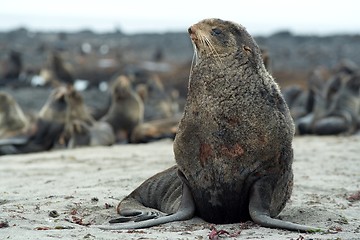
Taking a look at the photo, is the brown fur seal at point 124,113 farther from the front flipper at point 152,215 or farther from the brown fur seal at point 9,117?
the front flipper at point 152,215

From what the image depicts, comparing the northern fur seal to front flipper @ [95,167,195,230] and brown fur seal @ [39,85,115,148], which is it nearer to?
front flipper @ [95,167,195,230]

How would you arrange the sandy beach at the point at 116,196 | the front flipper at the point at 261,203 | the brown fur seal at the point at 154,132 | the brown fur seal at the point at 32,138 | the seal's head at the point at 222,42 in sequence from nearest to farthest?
the sandy beach at the point at 116,196 < the front flipper at the point at 261,203 < the seal's head at the point at 222,42 < the brown fur seal at the point at 32,138 < the brown fur seal at the point at 154,132

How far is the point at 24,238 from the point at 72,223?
2.52ft

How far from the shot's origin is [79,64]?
36.3 metres

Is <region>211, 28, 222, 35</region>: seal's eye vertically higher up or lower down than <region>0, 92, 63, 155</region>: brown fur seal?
higher up

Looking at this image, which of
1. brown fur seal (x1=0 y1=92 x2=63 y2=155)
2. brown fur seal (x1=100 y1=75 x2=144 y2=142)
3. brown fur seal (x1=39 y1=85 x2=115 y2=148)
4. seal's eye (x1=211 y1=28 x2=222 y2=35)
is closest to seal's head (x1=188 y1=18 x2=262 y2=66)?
seal's eye (x1=211 y1=28 x2=222 y2=35)

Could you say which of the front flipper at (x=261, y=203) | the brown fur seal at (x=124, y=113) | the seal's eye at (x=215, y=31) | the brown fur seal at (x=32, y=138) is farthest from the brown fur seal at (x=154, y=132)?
the front flipper at (x=261, y=203)

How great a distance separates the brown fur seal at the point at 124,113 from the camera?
1475cm

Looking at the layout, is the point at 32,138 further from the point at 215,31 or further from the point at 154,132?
the point at 215,31

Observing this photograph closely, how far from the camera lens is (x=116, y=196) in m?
5.67

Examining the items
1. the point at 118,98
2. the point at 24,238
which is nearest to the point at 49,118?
the point at 118,98

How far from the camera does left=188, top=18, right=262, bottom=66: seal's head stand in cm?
470

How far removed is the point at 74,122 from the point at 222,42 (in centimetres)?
845

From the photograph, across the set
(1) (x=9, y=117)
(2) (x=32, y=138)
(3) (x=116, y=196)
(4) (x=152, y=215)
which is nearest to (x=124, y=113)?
(1) (x=9, y=117)
